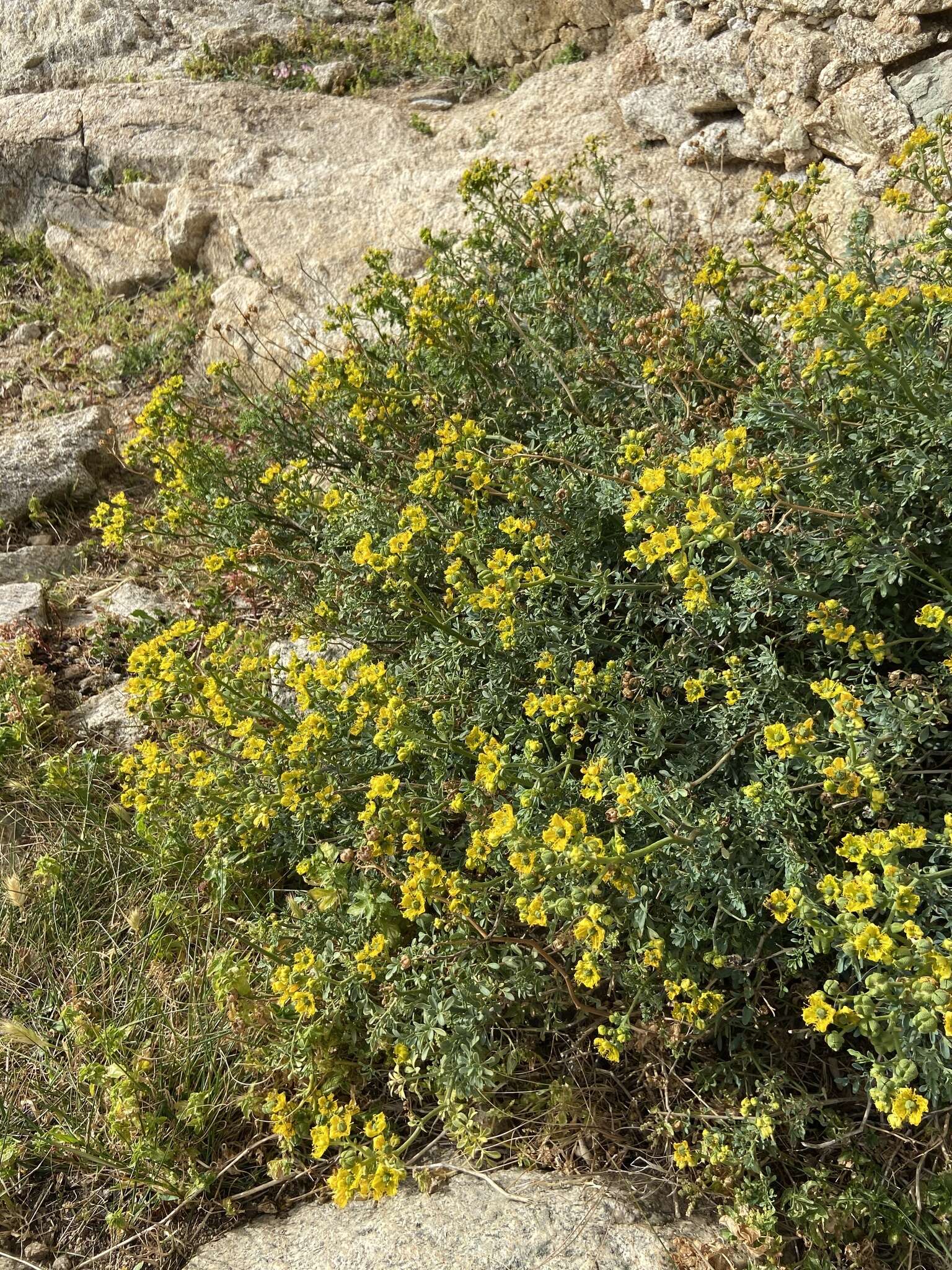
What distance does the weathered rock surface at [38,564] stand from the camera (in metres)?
4.83

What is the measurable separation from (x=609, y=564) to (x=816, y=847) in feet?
3.68

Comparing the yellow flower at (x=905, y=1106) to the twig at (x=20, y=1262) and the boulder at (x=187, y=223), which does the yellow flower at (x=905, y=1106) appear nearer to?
the twig at (x=20, y=1262)

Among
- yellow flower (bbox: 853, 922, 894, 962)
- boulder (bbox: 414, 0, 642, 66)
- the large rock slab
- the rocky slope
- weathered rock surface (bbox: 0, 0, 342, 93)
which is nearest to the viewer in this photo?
yellow flower (bbox: 853, 922, 894, 962)

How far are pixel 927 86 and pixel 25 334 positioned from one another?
5.70 m

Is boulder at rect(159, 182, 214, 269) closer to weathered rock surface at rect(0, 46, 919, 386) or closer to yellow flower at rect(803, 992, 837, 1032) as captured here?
weathered rock surface at rect(0, 46, 919, 386)

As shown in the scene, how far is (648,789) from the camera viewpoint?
7.62ft

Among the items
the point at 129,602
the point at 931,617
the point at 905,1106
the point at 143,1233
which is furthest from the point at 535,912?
the point at 129,602

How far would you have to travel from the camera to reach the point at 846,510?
8.25 feet

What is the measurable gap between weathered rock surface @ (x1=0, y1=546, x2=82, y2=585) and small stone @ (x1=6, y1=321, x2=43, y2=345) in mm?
2340

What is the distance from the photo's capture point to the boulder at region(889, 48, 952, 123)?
12.2ft

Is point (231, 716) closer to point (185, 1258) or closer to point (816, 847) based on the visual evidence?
point (185, 1258)

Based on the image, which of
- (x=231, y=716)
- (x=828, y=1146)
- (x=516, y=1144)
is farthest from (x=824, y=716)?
(x=231, y=716)

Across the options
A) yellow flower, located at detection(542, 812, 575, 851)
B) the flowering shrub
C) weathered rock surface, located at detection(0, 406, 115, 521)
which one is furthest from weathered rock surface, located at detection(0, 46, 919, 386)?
yellow flower, located at detection(542, 812, 575, 851)

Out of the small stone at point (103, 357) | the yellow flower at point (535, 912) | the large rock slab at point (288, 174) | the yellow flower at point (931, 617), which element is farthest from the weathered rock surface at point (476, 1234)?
the small stone at point (103, 357)
